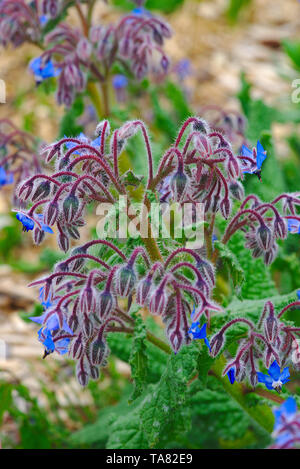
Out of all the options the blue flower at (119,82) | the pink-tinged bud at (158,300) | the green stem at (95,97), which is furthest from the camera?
the blue flower at (119,82)

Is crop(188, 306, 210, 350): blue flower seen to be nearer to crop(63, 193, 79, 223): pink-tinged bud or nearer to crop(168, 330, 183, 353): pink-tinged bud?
crop(168, 330, 183, 353): pink-tinged bud

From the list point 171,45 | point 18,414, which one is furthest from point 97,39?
point 171,45

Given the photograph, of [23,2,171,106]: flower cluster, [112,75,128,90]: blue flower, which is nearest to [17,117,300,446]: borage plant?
[23,2,171,106]: flower cluster

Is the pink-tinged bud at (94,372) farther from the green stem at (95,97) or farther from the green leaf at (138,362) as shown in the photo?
the green stem at (95,97)

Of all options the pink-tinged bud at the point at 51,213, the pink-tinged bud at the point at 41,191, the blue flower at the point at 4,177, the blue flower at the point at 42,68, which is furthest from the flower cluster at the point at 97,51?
the pink-tinged bud at the point at 51,213

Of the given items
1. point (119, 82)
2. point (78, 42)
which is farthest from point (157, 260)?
point (119, 82)

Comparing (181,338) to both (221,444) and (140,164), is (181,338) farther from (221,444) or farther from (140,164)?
(140,164)
